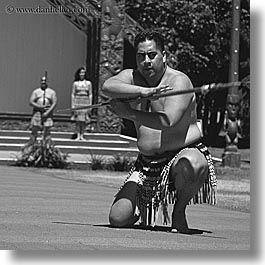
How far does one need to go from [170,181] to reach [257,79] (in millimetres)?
1289

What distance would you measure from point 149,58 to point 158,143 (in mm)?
623

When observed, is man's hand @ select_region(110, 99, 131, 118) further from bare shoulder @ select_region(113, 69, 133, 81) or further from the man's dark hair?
the man's dark hair

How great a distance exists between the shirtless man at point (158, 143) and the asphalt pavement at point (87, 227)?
18 centimetres

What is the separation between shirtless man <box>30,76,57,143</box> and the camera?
1809cm

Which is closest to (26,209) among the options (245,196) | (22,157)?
(245,196)

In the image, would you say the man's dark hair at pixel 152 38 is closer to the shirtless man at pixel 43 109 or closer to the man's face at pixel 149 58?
the man's face at pixel 149 58

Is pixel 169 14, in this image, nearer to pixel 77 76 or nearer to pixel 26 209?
pixel 77 76

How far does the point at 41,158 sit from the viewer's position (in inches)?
626

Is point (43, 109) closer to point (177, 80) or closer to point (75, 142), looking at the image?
point (75, 142)

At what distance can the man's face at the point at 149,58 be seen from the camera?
6672 mm

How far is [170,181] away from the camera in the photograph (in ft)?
22.0

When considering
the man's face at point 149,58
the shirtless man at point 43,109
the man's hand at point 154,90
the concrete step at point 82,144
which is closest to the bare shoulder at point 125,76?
the man's face at point 149,58

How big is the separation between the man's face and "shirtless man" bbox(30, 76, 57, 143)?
37.2 ft

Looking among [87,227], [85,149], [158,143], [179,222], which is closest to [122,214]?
[87,227]
